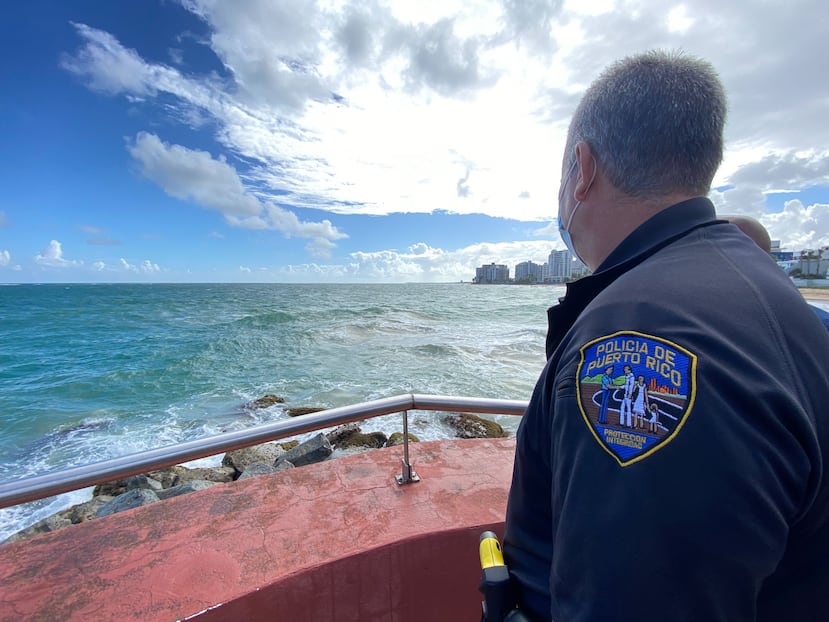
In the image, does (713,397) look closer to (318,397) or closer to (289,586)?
(289,586)

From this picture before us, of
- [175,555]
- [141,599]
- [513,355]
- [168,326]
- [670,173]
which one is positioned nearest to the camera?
[670,173]

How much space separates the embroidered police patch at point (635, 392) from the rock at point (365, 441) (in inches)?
259

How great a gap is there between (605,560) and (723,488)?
0.55ft

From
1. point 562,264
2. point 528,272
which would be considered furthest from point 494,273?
point 562,264

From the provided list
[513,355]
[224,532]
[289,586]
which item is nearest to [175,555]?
[224,532]

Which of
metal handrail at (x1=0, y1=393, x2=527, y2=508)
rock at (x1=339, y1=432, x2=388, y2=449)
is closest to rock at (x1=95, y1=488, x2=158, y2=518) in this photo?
rock at (x1=339, y1=432, x2=388, y2=449)

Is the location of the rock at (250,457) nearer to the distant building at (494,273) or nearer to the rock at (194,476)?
the rock at (194,476)

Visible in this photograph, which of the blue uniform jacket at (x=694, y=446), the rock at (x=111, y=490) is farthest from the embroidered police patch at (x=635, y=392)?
the rock at (x=111, y=490)

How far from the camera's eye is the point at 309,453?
565 cm

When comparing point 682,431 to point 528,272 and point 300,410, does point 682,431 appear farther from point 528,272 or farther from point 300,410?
point 528,272

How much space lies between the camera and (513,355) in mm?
15750

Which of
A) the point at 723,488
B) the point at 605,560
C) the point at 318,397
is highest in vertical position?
the point at 723,488

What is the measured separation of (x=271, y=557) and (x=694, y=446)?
1.72 meters

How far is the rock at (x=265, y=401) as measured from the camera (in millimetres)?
10445
